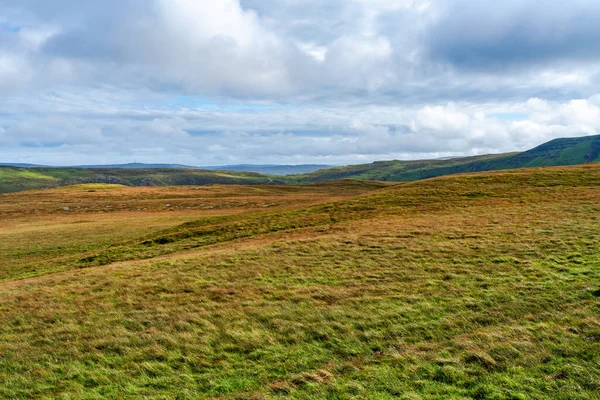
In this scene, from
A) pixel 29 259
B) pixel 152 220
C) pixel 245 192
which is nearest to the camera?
pixel 29 259

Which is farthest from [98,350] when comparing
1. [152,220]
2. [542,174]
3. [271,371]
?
[542,174]

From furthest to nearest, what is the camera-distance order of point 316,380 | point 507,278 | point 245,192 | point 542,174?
point 245,192 → point 542,174 → point 507,278 → point 316,380

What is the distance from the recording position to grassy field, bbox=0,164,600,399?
11703 mm

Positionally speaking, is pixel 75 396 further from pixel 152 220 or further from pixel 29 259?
pixel 152 220

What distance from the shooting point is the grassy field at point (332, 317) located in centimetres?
1170

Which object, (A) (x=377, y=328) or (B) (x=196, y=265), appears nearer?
(A) (x=377, y=328)

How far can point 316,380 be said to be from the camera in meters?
11.7

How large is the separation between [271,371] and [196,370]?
2896 millimetres

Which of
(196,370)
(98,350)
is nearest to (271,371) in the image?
(196,370)

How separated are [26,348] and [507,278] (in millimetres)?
23317

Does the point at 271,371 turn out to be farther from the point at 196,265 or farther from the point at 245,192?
the point at 245,192

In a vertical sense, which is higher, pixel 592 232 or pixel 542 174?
pixel 542 174

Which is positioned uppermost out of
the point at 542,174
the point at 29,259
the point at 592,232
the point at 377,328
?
the point at 542,174

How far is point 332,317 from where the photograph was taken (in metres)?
16.3
